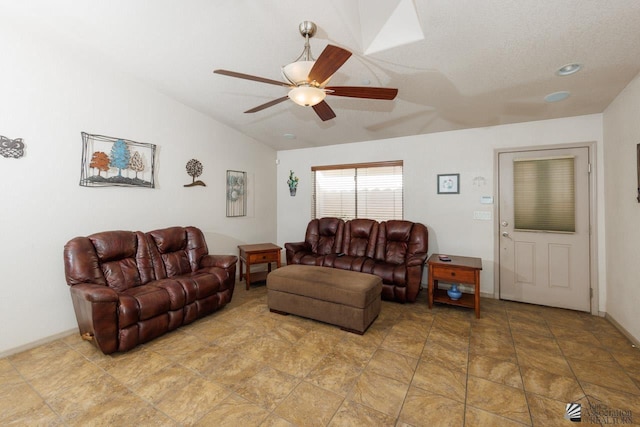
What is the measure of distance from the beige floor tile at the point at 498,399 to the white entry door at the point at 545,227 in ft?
7.37

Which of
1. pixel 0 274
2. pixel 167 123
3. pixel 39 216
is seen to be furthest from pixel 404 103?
pixel 0 274

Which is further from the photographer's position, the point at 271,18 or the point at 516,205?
the point at 516,205

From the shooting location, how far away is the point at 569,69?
8.00 feet

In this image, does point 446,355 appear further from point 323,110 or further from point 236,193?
point 236,193

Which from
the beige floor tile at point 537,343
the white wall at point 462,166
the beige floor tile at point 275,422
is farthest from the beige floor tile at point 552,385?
the white wall at point 462,166

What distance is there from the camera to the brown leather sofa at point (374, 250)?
12.0ft

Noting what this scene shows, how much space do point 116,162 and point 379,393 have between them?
366cm

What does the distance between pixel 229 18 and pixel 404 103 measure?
211 cm

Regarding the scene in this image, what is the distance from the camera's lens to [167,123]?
3.74m

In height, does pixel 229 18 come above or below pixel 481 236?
above

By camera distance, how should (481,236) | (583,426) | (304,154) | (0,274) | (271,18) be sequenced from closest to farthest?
(583,426)
(271,18)
(0,274)
(481,236)
(304,154)

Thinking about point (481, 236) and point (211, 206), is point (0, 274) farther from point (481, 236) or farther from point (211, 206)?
point (481, 236)

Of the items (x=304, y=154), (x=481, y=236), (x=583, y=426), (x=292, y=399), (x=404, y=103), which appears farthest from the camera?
(x=304, y=154)

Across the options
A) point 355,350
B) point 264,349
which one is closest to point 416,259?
point 355,350
